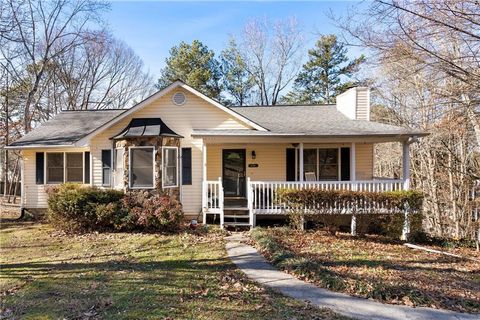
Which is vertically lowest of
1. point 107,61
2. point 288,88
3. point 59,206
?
point 59,206

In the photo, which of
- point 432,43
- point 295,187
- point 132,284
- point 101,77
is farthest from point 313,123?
point 101,77

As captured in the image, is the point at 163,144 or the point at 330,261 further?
the point at 163,144

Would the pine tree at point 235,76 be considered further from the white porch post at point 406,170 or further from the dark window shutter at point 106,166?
the white porch post at point 406,170

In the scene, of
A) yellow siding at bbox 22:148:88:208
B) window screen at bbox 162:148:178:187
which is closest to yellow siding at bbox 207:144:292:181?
window screen at bbox 162:148:178:187

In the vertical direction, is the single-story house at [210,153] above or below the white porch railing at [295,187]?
above

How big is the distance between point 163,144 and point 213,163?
7.47 feet

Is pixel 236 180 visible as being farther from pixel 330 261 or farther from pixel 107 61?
pixel 107 61

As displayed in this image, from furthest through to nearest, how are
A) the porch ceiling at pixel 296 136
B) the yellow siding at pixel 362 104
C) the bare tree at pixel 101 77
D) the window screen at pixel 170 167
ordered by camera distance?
the bare tree at pixel 101 77, the yellow siding at pixel 362 104, the window screen at pixel 170 167, the porch ceiling at pixel 296 136

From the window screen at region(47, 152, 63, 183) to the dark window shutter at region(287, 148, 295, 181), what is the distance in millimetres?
9167

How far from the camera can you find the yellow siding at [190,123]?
11.8 metres

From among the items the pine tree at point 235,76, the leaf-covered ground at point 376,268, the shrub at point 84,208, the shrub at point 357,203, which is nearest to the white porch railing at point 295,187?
the shrub at point 357,203

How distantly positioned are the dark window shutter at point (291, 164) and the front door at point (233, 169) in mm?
1773

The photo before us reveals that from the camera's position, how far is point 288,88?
2950cm

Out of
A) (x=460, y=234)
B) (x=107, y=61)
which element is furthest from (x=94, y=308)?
(x=107, y=61)
